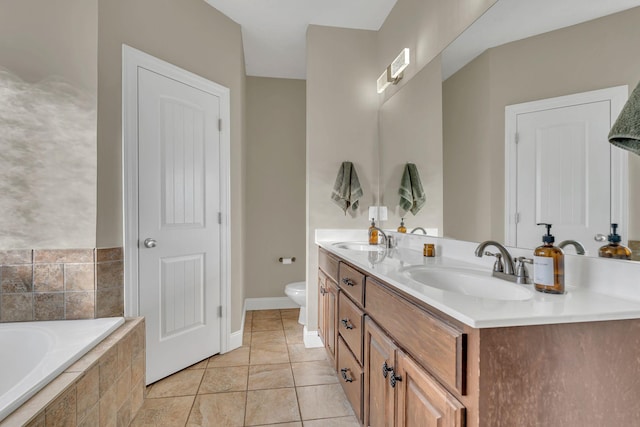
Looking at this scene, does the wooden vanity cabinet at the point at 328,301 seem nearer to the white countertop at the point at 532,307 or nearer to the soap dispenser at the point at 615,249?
the white countertop at the point at 532,307

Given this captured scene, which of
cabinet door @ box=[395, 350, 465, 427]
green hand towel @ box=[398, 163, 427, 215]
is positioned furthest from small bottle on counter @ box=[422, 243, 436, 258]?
cabinet door @ box=[395, 350, 465, 427]

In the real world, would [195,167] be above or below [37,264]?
above

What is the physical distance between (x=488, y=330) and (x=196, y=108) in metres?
2.24

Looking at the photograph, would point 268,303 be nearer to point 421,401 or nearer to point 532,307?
point 421,401

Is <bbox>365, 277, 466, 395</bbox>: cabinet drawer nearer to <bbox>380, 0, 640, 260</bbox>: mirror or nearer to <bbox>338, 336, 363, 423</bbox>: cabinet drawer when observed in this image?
<bbox>338, 336, 363, 423</bbox>: cabinet drawer

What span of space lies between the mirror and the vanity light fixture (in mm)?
496

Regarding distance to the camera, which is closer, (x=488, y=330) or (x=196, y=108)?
(x=488, y=330)

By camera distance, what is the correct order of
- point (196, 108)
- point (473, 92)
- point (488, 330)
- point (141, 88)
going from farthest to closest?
1. point (196, 108)
2. point (141, 88)
3. point (473, 92)
4. point (488, 330)

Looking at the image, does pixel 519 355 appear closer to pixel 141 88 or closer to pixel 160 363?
pixel 160 363

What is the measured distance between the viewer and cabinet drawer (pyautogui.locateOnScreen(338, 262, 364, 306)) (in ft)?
4.88

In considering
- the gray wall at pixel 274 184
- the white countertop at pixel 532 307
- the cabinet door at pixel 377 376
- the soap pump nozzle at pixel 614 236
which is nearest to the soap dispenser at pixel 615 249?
the soap pump nozzle at pixel 614 236

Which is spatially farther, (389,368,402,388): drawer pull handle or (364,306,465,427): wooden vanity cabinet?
(389,368,402,388): drawer pull handle

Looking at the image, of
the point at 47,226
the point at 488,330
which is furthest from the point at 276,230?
the point at 488,330

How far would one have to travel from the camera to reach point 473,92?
1510 millimetres
